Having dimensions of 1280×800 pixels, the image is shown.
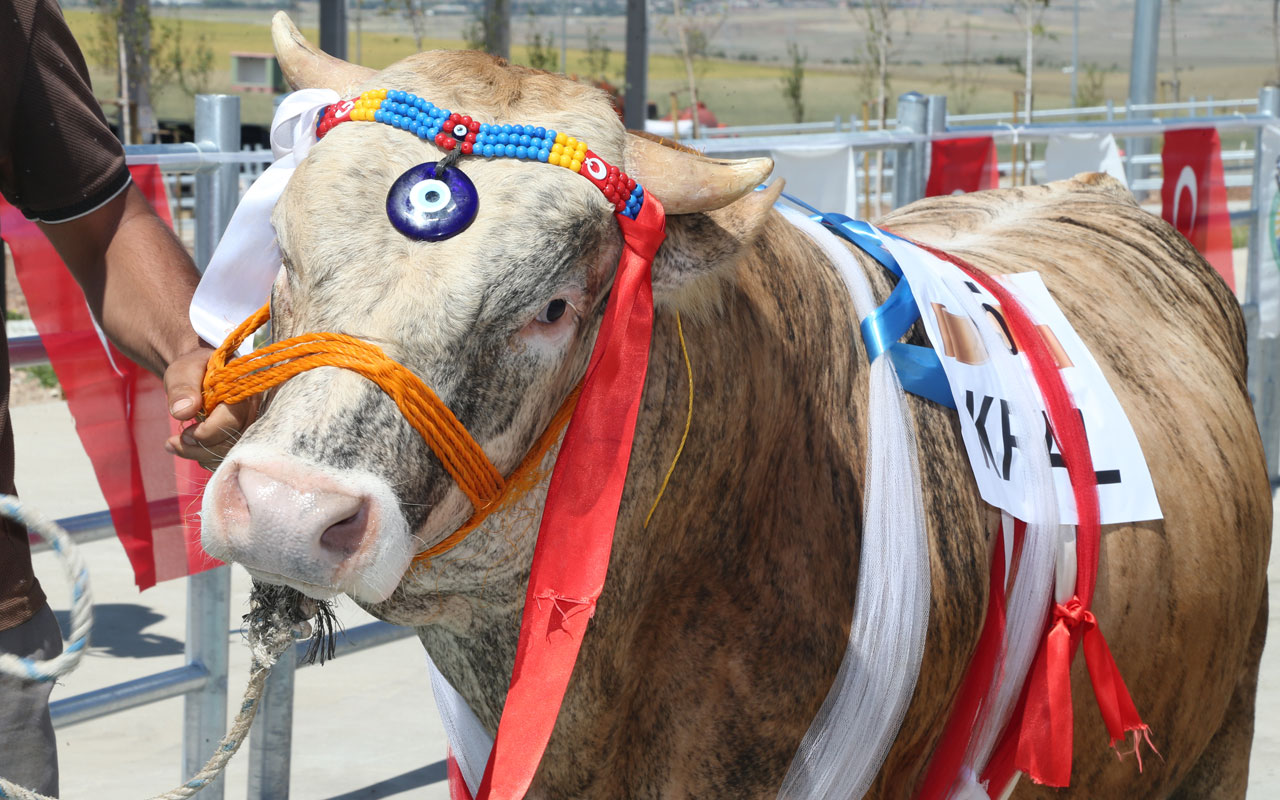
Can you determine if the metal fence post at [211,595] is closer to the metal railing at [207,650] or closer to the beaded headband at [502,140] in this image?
the metal railing at [207,650]

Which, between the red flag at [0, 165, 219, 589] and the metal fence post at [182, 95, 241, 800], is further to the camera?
the metal fence post at [182, 95, 241, 800]

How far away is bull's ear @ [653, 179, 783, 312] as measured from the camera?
6.52ft

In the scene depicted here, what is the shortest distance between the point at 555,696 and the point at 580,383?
1.54ft

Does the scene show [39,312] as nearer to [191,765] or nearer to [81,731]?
[191,765]

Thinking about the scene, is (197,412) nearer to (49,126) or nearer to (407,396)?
(407,396)

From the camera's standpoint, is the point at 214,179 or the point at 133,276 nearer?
the point at 133,276

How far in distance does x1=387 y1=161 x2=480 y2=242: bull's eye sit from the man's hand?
1.17 feet

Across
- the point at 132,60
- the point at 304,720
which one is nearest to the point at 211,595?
the point at 304,720

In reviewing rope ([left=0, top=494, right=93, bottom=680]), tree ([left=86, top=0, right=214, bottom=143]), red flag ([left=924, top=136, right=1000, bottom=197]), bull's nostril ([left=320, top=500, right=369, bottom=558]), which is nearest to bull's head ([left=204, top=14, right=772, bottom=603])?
bull's nostril ([left=320, top=500, right=369, bottom=558])

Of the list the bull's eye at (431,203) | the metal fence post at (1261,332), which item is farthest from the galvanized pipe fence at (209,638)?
the metal fence post at (1261,332)

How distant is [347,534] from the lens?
5.22 ft

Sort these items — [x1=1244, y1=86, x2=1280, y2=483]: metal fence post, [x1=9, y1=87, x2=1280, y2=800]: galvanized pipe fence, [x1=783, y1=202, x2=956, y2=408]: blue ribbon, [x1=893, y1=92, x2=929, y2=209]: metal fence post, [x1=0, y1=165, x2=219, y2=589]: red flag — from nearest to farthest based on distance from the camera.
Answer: [x1=783, y1=202, x2=956, y2=408]: blue ribbon < [x1=0, y1=165, x2=219, y2=589]: red flag < [x1=9, y1=87, x2=1280, y2=800]: galvanized pipe fence < [x1=893, y1=92, x2=929, y2=209]: metal fence post < [x1=1244, y1=86, x2=1280, y2=483]: metal fence post

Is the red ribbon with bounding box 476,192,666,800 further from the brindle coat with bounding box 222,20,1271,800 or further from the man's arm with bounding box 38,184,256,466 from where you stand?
the man's arm with bounding box 38,184,256,466

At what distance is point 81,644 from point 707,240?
3.40 ft
